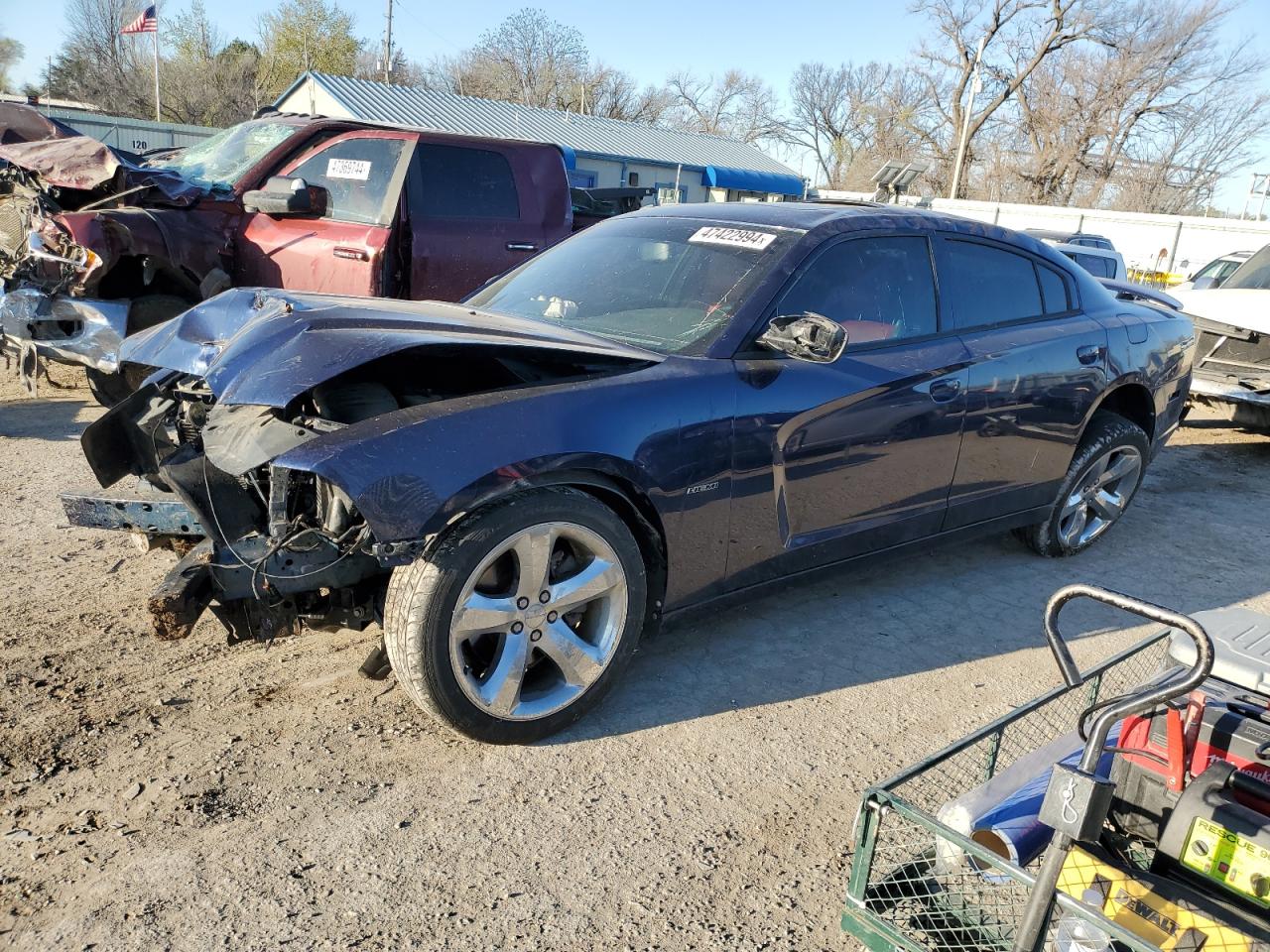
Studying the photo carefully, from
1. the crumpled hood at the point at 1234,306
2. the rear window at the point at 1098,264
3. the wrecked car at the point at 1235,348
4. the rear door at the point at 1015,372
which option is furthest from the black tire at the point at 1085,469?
the rear window at the point at 1098,264

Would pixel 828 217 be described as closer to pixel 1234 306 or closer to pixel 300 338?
pixel 300 338

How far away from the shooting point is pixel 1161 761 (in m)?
2.21

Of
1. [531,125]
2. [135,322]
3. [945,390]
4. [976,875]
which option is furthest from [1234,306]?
[531,125]

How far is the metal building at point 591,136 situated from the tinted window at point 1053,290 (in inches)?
949

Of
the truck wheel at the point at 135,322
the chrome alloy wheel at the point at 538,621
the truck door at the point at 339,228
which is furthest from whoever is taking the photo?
the truck door at the point at 339,228

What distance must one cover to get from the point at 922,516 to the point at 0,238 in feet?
21.7

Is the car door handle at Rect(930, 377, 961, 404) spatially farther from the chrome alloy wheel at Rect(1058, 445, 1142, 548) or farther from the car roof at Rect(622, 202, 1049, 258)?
the chrome alloy wheel at Rect(1058, 445, 1142, 548)

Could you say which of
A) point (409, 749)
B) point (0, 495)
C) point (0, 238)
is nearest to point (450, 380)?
point (409, 749)

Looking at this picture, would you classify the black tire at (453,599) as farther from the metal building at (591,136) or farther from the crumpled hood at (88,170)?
the metal building at (591,136)

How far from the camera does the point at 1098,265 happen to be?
12539 mm

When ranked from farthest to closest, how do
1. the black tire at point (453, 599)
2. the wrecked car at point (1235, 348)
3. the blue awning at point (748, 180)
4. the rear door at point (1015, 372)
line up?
the blue awning at point (748, 180) < the wrecked car at point (1235, 348) < the rear door at point (1015, 372) < the black tire at point (453, 599)

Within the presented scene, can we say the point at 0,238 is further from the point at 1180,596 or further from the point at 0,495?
the point at 1180,596

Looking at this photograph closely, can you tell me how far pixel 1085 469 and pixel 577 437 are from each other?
3.23 metres

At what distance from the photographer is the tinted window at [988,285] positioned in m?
4.27
